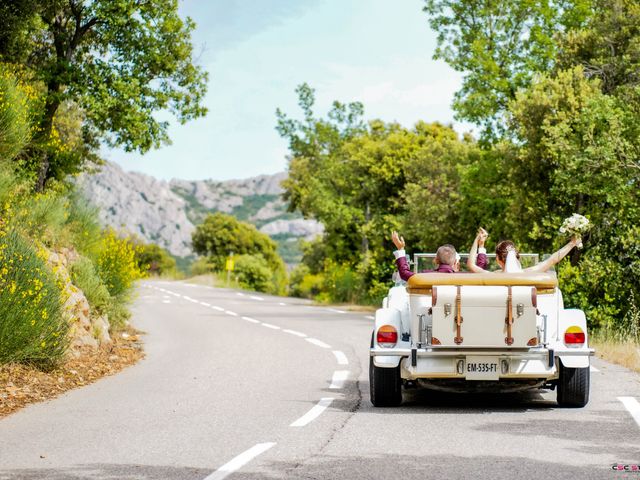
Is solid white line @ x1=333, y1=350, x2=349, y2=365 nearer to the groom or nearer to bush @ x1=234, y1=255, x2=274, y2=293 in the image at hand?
the groom

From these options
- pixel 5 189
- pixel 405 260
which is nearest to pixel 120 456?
pixel 405 260

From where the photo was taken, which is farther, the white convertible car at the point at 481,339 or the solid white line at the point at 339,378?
the solid white line at the point at 339,378

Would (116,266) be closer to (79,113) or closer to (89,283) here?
(89,283)

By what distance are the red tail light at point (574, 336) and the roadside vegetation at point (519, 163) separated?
26.3 feet

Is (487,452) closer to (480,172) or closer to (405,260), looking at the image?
(405,260)

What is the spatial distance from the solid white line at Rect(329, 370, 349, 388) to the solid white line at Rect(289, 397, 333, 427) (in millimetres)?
1224

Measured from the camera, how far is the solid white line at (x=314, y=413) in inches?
327

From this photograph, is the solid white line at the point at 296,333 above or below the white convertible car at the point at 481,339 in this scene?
below

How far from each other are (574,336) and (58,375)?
6375 mm

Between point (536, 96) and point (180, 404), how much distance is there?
47.7ft

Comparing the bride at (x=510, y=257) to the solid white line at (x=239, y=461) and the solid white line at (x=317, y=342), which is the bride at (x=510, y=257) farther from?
the solid white line at (x=317, y=342)

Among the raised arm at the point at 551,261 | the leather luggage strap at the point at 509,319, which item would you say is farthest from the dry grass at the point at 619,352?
the leather luggage strap at the point at 509,319

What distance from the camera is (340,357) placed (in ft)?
48.2

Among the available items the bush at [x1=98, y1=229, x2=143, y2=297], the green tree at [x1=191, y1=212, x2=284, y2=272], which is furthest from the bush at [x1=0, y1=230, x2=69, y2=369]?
the green tree at [x1=191, y1=212, x2=284, y2=272]
